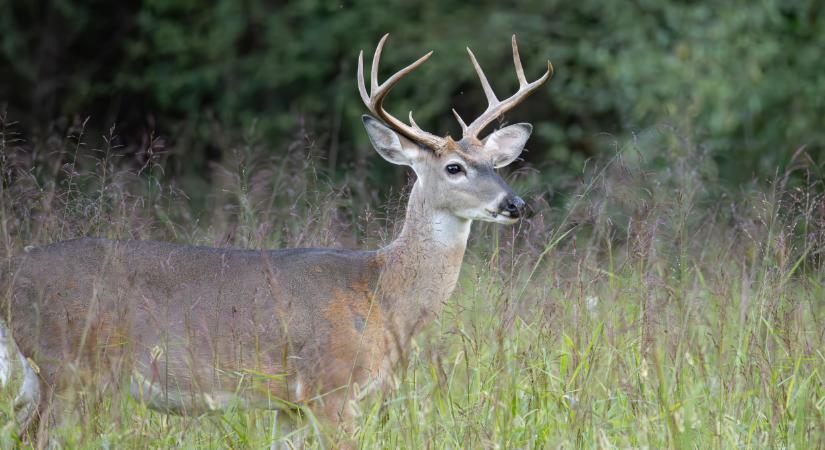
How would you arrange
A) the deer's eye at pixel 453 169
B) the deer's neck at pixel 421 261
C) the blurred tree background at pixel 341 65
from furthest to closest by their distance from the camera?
the blurred tree background at pixel 341 65, the deer's eye at pixel 453 169, the deer's neck at pixel 421 261

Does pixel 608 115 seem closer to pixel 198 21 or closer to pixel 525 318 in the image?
pixel 198 21

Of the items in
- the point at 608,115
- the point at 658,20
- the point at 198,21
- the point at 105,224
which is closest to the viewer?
the point at 105,224

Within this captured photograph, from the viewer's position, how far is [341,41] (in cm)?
1215

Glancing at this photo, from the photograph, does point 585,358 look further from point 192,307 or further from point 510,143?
point 510,143

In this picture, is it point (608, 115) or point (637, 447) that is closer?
point (637, 447)

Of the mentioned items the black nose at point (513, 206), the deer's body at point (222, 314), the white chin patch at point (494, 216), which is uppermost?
the black nose at point (513, 206)

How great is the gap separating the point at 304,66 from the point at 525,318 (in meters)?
8.24

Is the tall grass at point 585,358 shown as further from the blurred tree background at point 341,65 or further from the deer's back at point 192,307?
the blurred tree background at point 341,65

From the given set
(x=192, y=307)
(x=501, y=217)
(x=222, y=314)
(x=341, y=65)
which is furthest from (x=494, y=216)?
(x=341, y=65)

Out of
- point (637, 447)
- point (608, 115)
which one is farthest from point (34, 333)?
point (608, 115)

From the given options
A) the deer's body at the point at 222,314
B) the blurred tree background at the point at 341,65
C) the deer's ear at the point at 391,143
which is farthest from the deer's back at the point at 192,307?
the blurred tree background at the point at 341,65

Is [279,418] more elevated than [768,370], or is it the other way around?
[768,370]

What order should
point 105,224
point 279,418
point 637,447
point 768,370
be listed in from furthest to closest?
point 105,224 → point 279,418 → point 768,370 → point 637,447

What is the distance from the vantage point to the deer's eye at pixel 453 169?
177 inches
